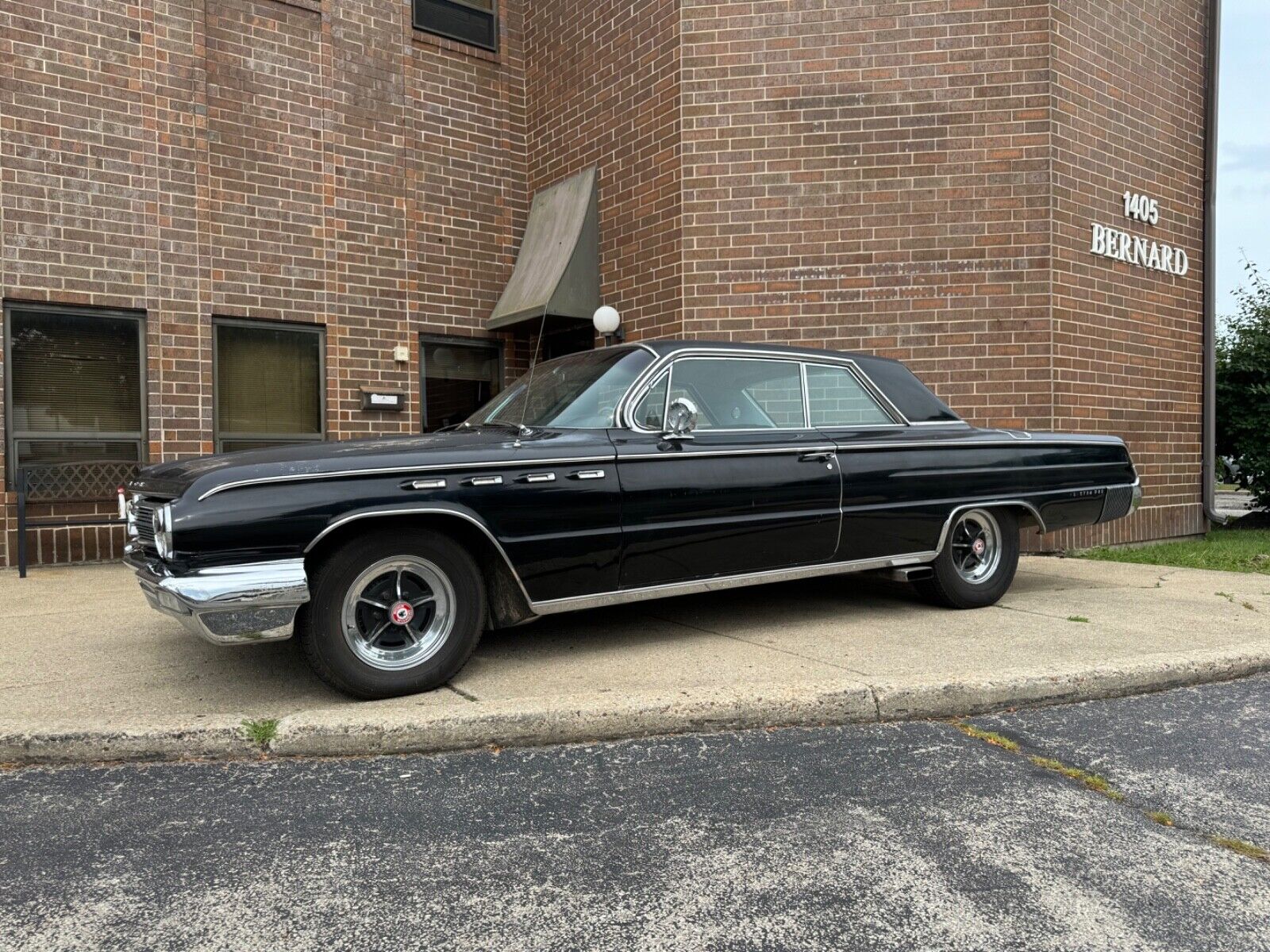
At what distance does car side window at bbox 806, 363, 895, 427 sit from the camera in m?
5.39

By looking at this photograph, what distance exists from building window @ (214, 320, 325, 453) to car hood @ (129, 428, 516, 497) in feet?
16.3

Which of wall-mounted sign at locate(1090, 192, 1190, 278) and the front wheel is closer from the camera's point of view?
the front wheel

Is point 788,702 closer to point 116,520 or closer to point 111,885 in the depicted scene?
point 111,885

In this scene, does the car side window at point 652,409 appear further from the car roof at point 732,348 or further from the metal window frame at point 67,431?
the metal window frame at point 67,431

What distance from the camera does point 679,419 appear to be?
15.4 feet

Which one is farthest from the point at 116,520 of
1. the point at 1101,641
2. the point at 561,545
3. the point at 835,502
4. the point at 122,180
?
the point at 1101,641

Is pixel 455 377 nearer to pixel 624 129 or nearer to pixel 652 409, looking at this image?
pixel 624 129

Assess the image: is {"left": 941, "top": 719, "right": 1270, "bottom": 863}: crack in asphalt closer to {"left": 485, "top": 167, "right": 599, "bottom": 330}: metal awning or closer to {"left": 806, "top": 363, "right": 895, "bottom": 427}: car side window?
{"left": 806, "top": 363, "right": 895, "bottom": 427}: car side window

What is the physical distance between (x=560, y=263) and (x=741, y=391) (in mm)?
5012

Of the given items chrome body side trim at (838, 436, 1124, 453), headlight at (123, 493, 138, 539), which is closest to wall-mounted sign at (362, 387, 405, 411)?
headlight at (123, 493, 138, 539)

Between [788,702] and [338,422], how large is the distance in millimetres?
6938

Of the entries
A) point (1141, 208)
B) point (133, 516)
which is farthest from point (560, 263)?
point (133, 516)

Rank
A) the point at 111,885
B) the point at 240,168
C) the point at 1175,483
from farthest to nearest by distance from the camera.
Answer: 1. the point at 1175,483
2. the point at 240,168
3. the point at 111,885

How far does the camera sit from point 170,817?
2982 millimetres
